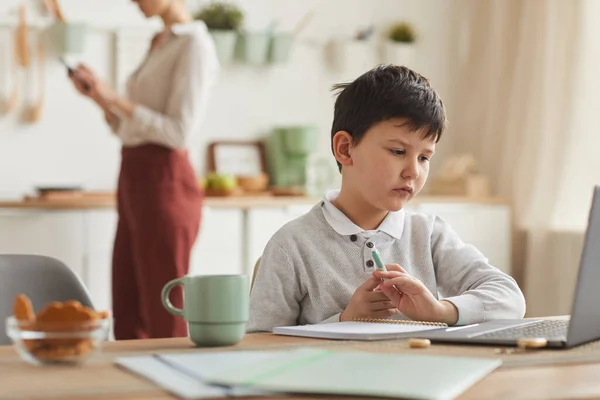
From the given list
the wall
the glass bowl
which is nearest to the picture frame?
the wall

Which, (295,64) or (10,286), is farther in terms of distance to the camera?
(295,64)

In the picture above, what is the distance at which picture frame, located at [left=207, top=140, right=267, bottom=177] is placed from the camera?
14.1 feet

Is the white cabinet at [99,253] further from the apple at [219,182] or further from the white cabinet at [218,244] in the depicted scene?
the apple at [219,182]

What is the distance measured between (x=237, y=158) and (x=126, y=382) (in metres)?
3.29

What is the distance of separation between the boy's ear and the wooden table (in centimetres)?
73

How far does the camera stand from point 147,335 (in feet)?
10.2

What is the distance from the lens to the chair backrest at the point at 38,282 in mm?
1814

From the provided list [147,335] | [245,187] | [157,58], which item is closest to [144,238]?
[147,335]

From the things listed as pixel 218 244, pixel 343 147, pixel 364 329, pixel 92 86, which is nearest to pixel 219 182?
pixel 218 244

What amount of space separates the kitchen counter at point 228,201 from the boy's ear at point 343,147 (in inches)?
71.0

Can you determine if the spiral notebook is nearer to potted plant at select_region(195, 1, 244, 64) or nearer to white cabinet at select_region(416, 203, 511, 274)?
white cabinet at select_region(416, 203, 511, 274)

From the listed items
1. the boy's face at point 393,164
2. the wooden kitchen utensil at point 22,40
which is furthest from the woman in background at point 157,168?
the boy's face at point 393,164

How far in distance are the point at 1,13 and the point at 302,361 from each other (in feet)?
10.4

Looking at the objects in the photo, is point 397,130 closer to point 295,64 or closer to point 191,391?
point 191,391
